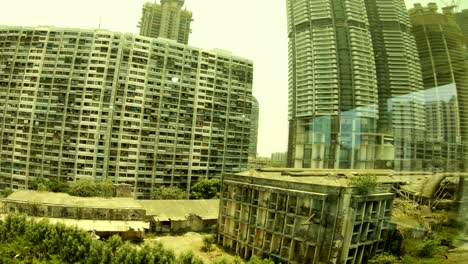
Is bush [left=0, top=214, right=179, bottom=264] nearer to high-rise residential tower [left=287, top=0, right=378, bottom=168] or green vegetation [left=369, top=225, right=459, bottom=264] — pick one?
green vegetation [left=369, top=225, right=459, bottom=264]

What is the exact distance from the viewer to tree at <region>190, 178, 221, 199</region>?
2523 centimetres

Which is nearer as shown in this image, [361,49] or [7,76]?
[361,49]

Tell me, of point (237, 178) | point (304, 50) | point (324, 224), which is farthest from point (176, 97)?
point (324, 224)

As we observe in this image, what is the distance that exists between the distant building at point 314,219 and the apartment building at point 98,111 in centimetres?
1555

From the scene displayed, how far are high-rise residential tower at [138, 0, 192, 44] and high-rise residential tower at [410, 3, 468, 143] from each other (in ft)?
142

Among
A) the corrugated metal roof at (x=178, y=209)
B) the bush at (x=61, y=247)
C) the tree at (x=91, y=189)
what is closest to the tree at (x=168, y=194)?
the corrugated metal roof at (x=178, y=209)

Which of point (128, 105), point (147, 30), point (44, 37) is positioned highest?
point (147, 30)

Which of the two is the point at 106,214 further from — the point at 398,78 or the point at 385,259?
the point at 398,78

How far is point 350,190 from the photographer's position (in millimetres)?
10289

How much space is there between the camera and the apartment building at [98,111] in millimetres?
26125

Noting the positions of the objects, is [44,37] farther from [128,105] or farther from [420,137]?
[420,137]

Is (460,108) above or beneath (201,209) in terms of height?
above

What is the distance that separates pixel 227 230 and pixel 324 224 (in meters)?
5.69

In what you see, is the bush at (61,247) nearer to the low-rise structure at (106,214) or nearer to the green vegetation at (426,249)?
the low-rise structure at (106,214)
